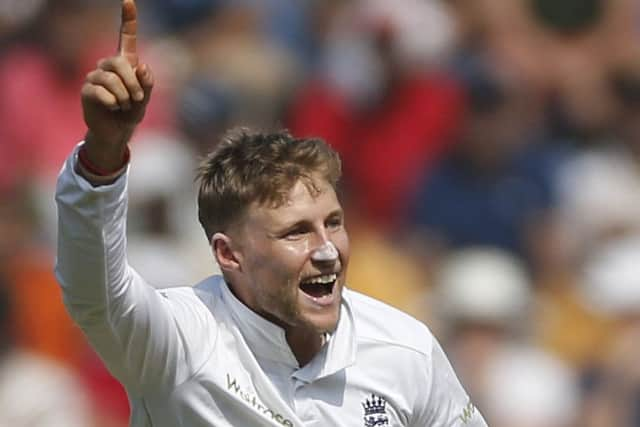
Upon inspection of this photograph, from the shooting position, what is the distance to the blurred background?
7.04 meters

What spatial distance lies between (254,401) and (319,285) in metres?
0.33

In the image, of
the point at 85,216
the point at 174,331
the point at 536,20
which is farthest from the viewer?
the point at 536,20

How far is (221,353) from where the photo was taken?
3893 mm

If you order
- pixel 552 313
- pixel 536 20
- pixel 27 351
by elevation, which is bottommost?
pixel 27 351

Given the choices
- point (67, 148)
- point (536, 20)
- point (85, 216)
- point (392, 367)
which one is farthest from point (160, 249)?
point (85, 216)

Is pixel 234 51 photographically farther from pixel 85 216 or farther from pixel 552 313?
pixel 85 216

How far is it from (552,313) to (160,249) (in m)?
1.90

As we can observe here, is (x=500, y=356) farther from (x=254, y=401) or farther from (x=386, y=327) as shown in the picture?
(x=254, y=401)

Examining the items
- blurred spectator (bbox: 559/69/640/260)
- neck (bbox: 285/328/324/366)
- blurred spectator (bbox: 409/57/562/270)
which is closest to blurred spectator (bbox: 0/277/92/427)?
blurred spectator (bbox: 409/57/562/270)

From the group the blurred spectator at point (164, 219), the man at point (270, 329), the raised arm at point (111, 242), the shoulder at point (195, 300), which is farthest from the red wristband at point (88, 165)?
the blurred spectator at point (164, 219)

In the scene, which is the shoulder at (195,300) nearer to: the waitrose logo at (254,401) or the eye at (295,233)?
the waitrose logo at (254,401)

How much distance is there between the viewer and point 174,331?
371cm

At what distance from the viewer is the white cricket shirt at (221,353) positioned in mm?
3392

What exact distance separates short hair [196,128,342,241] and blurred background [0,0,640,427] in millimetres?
2953
